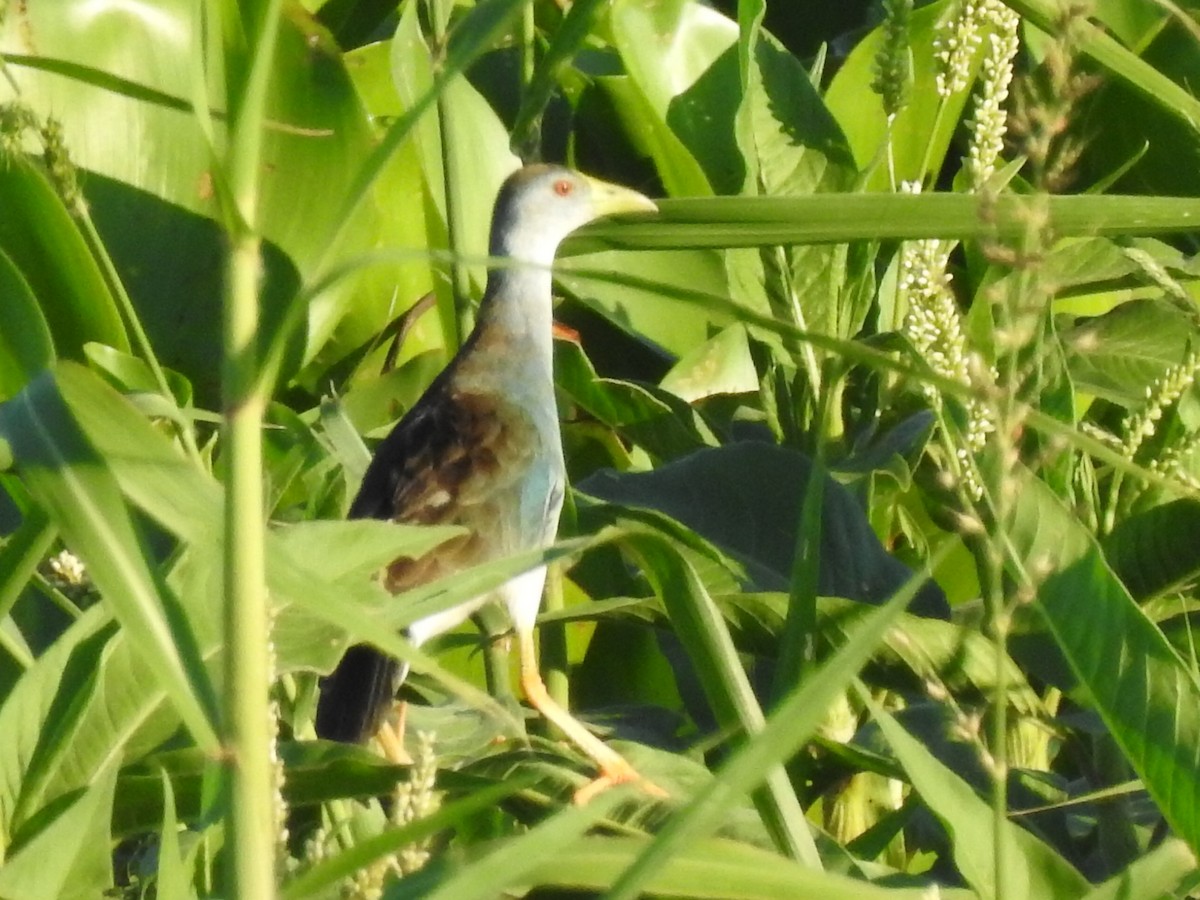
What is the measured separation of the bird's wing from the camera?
252cm

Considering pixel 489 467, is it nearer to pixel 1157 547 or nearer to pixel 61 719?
pixel 1157 547

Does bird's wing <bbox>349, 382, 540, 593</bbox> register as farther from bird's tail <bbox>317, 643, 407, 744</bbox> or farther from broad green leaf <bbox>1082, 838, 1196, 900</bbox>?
broad green leaf <bbox>1082, 838, 1196, 900</bbox>

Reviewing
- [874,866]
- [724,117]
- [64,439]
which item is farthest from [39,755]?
[724,117]

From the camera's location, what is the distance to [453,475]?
8.73 ft

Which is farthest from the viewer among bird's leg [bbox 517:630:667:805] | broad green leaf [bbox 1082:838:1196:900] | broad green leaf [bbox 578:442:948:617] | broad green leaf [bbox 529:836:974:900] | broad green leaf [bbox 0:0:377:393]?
broad green leaf [bbox 0:0:377:393]

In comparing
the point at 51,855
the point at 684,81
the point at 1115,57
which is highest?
the point at 684,81

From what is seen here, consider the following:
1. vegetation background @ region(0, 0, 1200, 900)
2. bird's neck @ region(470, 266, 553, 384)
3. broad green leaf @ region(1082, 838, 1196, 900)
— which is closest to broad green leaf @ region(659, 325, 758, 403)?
vegetation background @ region(0, 0, 1200, 900)

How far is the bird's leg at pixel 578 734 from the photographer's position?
63.5 inches

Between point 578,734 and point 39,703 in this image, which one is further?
point 578,734

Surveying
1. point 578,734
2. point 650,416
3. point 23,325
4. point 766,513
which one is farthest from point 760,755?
point 650,416

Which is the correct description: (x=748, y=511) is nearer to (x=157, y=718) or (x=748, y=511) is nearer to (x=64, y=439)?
(x=157, y=718)

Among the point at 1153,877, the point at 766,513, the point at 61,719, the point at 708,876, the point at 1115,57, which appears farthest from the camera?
the point at 766,513

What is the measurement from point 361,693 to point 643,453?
66 cm

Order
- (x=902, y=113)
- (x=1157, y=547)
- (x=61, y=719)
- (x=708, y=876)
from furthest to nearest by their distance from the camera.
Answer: (x=902, y=113), (x=1157, y=547), (x=61, y=719), (x=708, y=876)
